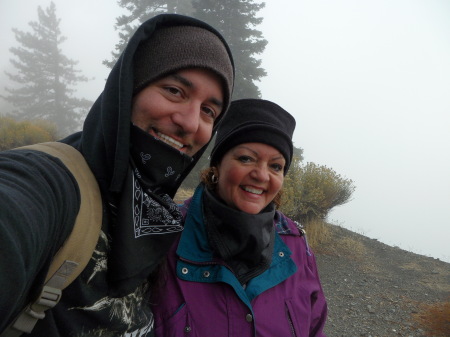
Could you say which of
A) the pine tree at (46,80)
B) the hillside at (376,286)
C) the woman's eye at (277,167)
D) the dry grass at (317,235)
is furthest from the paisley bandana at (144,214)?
the pine tree at (46,80)

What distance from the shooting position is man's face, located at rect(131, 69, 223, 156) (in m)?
1.38

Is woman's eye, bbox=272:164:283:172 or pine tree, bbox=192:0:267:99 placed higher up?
pine tree, bbox=192:0:267:99

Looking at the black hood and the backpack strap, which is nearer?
the backpack strap

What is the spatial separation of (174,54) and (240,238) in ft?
Result: 4.05

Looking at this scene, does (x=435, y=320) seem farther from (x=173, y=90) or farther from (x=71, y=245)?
(x=71, y=245)

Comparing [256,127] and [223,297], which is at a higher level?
[256,127]

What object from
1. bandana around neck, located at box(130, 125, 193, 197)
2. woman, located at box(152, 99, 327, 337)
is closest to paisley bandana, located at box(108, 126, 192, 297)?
bandana around neck, located at box(130, 125, 193, 197)

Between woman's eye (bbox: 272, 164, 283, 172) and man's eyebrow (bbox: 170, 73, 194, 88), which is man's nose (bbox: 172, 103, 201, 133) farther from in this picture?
woman's eye (bbox: 272, 164, 283, 172)

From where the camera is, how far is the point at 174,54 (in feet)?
4.65

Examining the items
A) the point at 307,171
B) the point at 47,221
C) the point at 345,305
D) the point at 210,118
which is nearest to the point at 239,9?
the point at 307,171

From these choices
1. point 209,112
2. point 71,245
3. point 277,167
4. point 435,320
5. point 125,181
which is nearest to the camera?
point 71,245

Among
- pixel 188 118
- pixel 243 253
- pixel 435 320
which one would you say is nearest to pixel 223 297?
pixel 243 253

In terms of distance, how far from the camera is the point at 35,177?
0.85 meters

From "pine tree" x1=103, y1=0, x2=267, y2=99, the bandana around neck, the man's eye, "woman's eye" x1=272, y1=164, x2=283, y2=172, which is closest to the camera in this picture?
the bandana around neck
